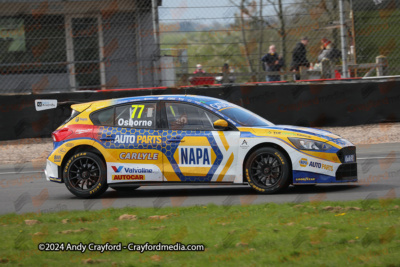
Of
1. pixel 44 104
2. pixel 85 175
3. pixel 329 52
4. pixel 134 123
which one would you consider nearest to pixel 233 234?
pixel 134 123

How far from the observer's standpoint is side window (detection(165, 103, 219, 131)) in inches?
356

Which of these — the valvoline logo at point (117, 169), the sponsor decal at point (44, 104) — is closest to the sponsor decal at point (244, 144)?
the valvoline logo at point (117, 169)

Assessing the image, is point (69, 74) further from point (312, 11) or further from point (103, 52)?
point (312, 11)

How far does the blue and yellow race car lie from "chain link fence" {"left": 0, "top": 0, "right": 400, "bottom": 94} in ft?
19.6

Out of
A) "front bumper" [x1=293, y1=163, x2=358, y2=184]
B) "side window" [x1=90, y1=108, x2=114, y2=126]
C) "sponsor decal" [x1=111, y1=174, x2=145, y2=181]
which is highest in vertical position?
"side window" [x1=90, y1=108, x2=114, y2=126]

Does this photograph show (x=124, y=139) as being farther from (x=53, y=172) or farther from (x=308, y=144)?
(x=308, y=144)

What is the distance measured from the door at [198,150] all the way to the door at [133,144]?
0.60ft

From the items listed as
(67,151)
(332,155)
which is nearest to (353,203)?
(332,155)

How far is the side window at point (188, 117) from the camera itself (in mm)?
9047

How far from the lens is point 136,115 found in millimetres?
9367

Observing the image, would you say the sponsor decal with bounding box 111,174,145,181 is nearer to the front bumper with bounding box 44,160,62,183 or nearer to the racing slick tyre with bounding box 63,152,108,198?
the racing slick tyre with bounding box 63,152,108,198

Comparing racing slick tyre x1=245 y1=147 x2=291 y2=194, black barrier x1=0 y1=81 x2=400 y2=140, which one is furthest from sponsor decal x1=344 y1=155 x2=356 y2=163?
black barrier x1=0 y1=81 x2=400 y2=140

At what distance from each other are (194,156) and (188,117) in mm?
601

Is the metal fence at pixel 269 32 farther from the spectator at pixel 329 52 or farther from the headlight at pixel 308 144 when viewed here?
the headlight at pixel 308 144
